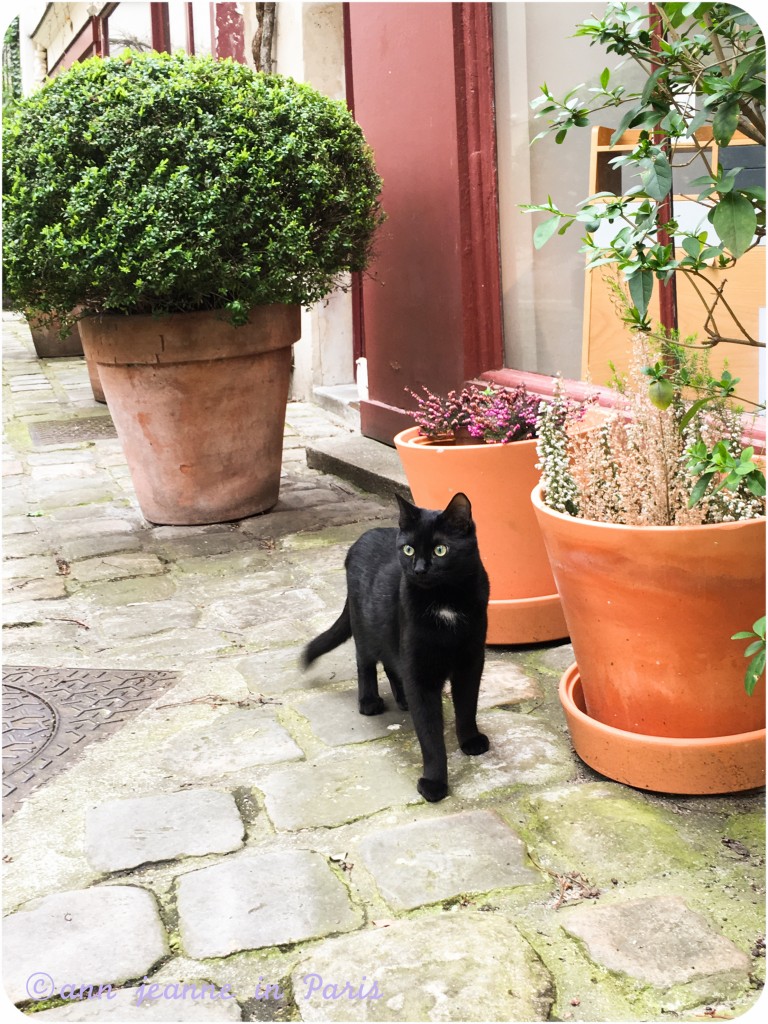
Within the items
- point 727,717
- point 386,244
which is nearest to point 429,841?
point 727,717

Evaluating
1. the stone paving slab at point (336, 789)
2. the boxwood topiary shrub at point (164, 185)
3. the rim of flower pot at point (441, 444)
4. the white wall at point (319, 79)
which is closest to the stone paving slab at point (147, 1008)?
the stone paving slab at point (336, 789)

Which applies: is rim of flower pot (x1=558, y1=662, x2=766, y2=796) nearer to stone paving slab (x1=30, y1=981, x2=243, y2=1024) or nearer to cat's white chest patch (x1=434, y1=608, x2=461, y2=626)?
cat's white chest patch (x1=434, y1=608, x2=461, y2=626)

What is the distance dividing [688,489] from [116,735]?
68.9 inches

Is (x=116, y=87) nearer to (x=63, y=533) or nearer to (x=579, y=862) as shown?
(x=63, y=533)

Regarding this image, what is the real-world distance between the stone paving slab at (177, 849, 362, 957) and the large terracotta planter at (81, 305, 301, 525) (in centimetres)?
300

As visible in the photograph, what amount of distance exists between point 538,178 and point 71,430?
14.8ft

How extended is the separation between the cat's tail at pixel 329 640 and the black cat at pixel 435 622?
29 centimetres

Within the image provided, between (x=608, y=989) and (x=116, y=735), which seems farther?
(x=116, y=735)

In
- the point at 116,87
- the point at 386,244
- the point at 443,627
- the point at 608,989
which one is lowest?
the point at 608,989

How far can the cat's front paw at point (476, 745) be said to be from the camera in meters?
2.80

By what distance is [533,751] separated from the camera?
2801 mm

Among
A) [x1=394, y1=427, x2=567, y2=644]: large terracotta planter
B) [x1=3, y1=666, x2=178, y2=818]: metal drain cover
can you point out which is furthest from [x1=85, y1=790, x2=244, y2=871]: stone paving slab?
[x1=394, y1=427, x2=567, y2=644]: large terracotta planter

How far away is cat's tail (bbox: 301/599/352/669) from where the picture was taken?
321cm

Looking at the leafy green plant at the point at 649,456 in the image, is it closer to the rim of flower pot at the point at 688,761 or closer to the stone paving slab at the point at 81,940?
the rim of flower pot at the point at 688,761
